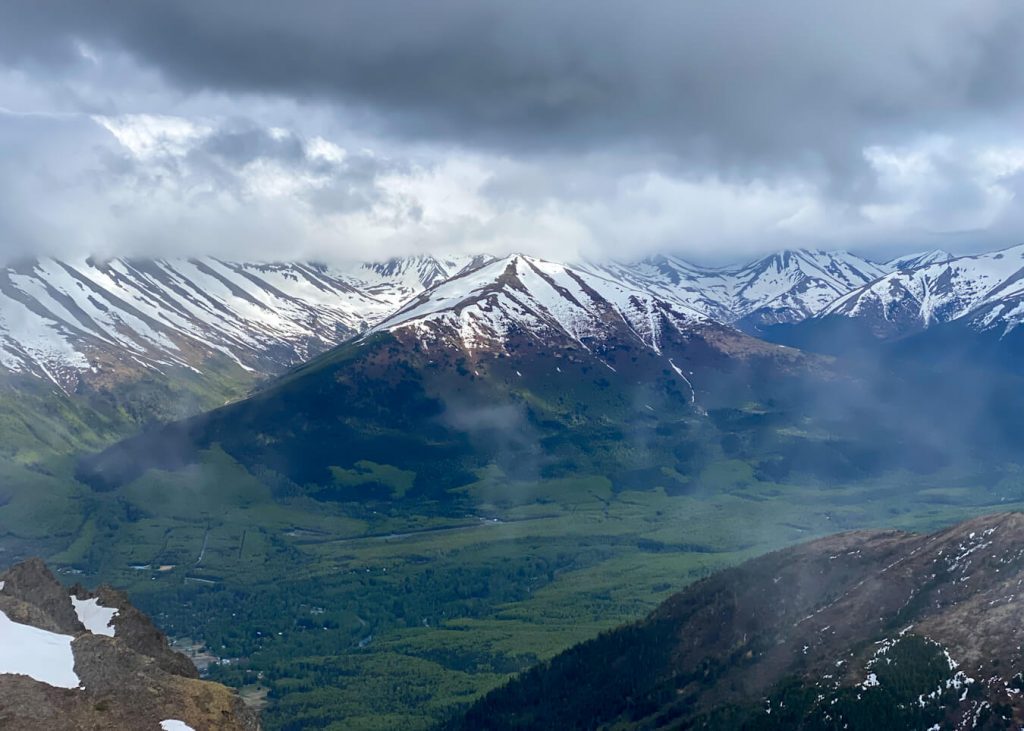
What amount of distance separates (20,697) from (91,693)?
6323 mm

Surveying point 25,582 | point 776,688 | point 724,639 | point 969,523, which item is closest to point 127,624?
point 25,582

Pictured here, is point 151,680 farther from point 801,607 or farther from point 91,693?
point 801,607

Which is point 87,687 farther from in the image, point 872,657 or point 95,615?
Answer: point 872,657

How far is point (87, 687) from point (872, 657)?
106217 mm

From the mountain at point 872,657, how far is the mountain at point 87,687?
83434mm

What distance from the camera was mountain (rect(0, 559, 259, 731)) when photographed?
302 feet

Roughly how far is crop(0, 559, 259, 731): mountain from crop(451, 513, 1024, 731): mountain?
274ft

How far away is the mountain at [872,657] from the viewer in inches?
5782

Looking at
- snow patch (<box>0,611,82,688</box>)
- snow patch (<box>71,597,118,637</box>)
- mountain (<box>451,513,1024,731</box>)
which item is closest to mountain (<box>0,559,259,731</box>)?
snow patch (<box>0,611,82,688</box>)

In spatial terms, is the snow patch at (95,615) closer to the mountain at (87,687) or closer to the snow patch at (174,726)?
the mountain at (87,687)

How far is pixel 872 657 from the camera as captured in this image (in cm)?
15825

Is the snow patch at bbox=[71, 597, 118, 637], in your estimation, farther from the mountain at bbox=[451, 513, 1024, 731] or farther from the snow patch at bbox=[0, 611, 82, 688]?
the mountain at bbox=[451, 513, 1024, 731]

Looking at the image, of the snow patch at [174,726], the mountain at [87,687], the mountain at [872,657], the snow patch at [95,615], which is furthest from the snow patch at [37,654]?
the mountain at [872,657]

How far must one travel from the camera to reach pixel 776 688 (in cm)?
16475
